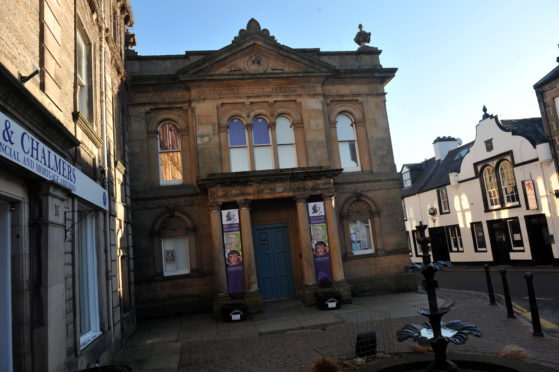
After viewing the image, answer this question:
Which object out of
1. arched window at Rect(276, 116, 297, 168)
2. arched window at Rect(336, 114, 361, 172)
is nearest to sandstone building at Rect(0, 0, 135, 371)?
arched window at Rect(276, 116, 297, 168)

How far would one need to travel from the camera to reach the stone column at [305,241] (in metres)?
13.3

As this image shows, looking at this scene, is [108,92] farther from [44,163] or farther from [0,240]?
[0,240]

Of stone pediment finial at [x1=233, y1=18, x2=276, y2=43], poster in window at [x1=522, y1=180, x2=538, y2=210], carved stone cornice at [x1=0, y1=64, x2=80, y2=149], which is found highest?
stone pediment finial at [x1=233, y1=18, x2=276, y2=43]

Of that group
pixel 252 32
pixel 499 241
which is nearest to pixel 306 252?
pixel 252 32

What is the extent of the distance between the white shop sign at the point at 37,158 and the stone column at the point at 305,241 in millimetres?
7509

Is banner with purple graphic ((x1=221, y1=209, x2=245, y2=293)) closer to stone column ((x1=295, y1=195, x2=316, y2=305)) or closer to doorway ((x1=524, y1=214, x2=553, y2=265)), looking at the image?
stone column ((x1=295, y1=195, x2=316, y2=305))

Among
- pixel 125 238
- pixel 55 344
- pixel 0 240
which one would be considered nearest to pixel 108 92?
pixel 125 238

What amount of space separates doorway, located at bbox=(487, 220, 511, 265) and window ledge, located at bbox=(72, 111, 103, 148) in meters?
23.5

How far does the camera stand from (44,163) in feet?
17.5

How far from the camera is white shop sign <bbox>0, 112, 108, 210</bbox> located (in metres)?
4.31

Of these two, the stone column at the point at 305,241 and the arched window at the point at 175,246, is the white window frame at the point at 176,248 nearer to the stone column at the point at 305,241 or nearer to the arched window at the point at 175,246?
the arched window at the point at 175,246

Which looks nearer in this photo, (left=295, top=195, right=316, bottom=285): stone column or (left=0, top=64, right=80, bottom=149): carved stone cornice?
(left=0, top=64, right=80, bottom=149): carved stone cornice

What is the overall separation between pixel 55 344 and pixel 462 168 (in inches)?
1073

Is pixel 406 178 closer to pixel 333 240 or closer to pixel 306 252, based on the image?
pixel 333 240
